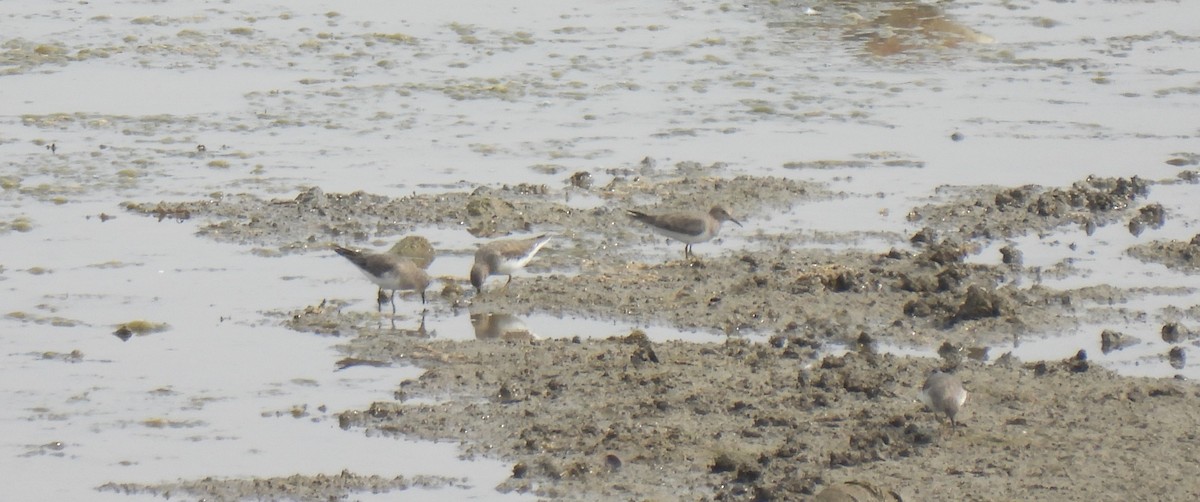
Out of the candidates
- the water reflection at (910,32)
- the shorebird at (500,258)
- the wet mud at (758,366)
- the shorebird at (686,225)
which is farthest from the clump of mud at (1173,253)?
the water reflection at (910,32)

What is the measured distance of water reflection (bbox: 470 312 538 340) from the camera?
1078 centimetres

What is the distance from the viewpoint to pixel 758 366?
988cm

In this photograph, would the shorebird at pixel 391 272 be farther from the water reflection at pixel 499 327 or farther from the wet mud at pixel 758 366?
the water reflection at pixel 499 327

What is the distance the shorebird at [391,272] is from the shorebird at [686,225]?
1797 mm

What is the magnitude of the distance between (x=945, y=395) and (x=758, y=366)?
4.82 ft

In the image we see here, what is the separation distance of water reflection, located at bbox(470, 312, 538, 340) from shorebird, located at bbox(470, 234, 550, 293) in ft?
0.87

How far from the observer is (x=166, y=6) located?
23047 millimetres

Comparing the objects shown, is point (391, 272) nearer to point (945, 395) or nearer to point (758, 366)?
point (758, 366)

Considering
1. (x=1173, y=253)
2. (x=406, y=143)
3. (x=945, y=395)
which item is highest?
(x=945, y=395)

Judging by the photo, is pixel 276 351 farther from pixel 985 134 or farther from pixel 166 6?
pixel 166 6

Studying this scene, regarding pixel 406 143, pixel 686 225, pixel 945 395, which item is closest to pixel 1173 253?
pixel 686 225

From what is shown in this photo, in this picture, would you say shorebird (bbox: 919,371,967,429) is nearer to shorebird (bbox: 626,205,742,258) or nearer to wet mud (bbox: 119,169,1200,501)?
wet mud (bbox: 119,169,1200,501)

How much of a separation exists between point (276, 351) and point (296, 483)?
2273mm

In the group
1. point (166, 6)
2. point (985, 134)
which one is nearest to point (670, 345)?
point (985, 134)
